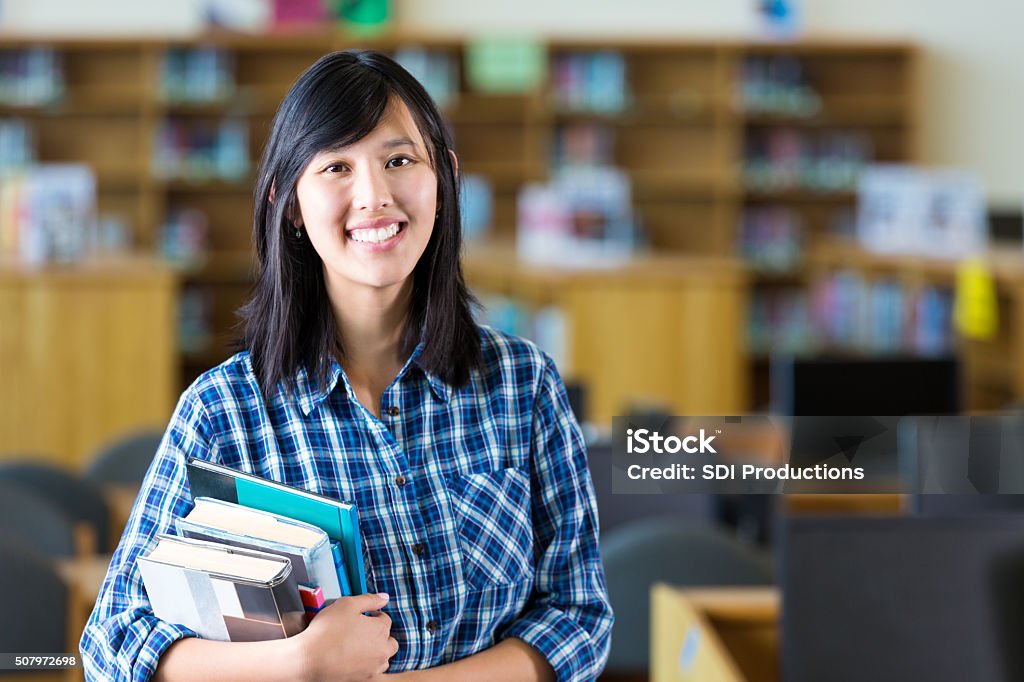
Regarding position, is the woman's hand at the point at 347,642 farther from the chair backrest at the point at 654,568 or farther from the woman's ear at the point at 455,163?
the chair backrest at the point at 654,568

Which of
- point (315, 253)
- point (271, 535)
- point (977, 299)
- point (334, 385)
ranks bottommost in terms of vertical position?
point (977, 299)

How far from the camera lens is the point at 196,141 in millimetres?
8773

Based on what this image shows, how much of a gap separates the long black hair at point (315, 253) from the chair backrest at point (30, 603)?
1.30 metres

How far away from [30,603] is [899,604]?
1.56m

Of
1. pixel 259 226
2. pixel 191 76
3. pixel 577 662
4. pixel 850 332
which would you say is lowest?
pixel 850 332

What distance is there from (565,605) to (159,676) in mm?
401

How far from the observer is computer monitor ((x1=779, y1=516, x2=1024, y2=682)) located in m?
1.78

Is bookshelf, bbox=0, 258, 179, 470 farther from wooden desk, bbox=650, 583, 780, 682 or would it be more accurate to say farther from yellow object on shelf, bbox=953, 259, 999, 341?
wooden desk, bbox=650, 583, 780, 682

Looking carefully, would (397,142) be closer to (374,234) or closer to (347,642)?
(374,234)

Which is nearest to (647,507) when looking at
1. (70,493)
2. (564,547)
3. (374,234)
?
(70,493)

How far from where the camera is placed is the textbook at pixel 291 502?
3.99 feet

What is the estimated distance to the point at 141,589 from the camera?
1.29 meters

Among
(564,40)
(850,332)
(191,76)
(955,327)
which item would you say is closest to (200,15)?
(191,76)

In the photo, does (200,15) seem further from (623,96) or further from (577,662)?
(577,662)
